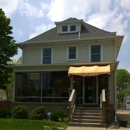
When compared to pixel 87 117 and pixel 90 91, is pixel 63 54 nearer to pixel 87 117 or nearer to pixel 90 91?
pixel 90 91

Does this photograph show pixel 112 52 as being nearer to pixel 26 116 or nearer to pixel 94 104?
pixel 94 104

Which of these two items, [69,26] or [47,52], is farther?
[69,26]

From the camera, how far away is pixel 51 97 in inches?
635

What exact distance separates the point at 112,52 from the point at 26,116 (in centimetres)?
836

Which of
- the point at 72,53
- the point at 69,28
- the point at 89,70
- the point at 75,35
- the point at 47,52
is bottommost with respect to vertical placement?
the point at 89,70

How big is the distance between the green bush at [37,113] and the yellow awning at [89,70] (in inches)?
121

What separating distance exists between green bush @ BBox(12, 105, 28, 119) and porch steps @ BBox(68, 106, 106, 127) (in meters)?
3.53

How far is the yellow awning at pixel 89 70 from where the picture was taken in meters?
14.4

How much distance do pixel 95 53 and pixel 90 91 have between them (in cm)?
335

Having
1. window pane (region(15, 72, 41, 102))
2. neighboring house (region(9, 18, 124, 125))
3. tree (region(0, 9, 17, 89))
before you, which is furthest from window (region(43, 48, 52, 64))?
tree (region(0, 9, 17, 89))

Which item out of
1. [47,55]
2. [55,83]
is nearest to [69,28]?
[47,55]

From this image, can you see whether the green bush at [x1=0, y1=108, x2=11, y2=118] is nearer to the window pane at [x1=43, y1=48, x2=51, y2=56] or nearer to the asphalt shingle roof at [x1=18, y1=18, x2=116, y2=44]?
the window pane at [x1=43, y1=48, x2=51, y2=56]

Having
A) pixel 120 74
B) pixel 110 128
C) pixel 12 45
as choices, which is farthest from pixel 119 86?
pixel 110 128

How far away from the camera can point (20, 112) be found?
14523 millimetres
